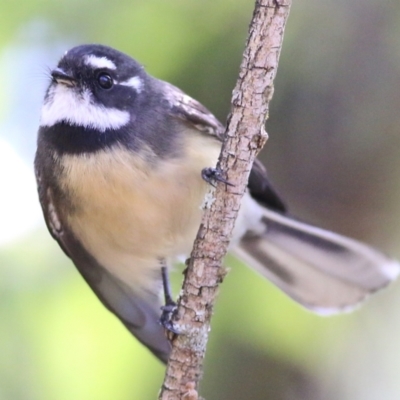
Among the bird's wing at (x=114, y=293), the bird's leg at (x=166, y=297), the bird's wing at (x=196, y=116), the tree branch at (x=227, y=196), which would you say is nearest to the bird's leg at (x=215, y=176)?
the tree branch at (x=227, y=196)

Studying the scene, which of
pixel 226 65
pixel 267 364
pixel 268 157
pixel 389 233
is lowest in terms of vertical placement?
pixel 267 364

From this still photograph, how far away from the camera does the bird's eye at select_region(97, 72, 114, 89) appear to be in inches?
135

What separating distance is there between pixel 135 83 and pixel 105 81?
0.21m

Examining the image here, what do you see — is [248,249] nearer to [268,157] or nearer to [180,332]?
[268,157]

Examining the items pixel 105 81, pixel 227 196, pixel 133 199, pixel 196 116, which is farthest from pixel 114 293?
pixel 227 196

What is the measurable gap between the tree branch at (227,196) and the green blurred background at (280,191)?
50.4 inches

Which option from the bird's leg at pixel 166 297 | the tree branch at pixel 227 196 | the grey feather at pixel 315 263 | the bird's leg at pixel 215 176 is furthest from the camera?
the grey feather at pixel 315 263

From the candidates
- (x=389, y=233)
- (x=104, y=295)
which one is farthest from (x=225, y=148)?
(x=389, y=233)

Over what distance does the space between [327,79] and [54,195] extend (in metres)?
1.81

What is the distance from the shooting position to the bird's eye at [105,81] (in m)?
3.42

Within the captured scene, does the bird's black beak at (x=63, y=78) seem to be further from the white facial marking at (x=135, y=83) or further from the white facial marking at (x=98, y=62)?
the white facial marking at (x=135, y=83)

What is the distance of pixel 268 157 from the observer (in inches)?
176

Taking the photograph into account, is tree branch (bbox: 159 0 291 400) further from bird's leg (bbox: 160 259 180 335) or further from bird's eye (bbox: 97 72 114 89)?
bird's eye (bbox: 97 72 114 89)

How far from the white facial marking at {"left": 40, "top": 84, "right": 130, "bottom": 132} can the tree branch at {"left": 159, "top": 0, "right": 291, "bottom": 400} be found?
945mm
